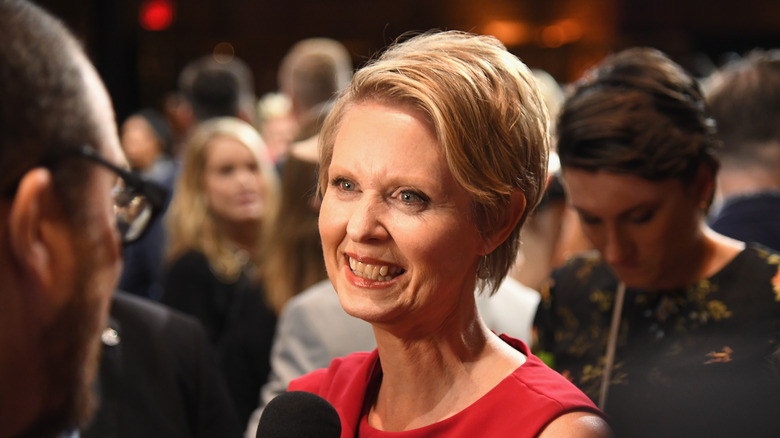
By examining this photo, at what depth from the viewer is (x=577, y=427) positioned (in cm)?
117

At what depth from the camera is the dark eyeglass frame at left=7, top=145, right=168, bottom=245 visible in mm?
1023

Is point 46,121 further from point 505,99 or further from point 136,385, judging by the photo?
point 136,385

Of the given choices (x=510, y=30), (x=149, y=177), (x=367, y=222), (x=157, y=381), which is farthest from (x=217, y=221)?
(x=510, y=30)

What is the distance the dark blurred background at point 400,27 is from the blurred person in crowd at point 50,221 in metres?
7.03

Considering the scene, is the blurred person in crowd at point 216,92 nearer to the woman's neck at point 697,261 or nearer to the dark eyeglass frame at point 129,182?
the woman's neck at point 697,261

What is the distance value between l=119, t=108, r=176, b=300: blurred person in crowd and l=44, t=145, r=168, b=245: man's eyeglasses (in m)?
0.95

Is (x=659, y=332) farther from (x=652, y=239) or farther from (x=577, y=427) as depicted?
(x=577, y=427)

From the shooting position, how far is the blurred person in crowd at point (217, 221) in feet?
12.0

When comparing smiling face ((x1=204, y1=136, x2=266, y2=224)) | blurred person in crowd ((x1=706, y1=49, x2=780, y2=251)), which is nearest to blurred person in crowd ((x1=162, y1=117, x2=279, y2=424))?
smiling face ((x1=204, y1=136, x2=266, y2=224))

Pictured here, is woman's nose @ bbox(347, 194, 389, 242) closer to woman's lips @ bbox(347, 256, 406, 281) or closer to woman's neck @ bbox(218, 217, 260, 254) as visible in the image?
woman's lips @ bbox(347, 256, 406, 281)

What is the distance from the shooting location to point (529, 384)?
4.09 ft

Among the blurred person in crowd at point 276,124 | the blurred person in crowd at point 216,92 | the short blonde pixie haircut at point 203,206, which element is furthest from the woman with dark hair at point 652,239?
the blurred person in crowd at point 276,124

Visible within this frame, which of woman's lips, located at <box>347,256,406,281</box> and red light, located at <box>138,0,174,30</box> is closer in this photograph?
woman's lips, located at <box>347,256,406,281</box>

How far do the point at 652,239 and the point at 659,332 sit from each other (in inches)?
8.7
